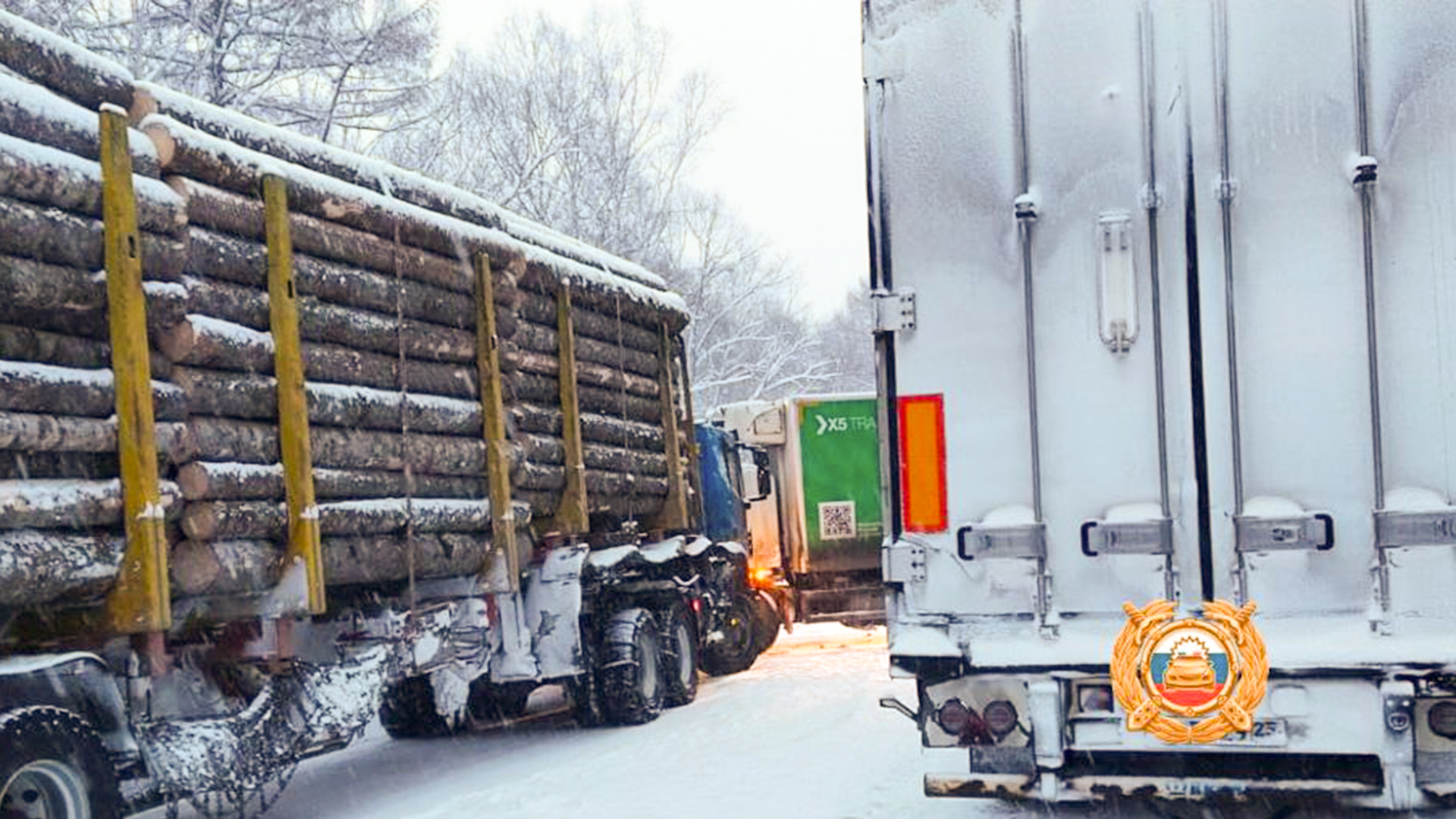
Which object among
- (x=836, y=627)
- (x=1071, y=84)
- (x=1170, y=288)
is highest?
(x=1071, y=84)

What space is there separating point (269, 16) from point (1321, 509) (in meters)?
16.5

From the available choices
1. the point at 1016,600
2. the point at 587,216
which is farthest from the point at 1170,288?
the point at 587,216

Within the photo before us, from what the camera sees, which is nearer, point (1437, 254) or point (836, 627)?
point (1437, 254)

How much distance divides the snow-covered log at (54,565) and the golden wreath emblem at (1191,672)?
4.05m

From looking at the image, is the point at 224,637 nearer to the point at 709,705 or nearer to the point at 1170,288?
the point at 1170,288

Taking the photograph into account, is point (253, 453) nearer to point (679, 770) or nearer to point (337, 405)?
point (337, 405)

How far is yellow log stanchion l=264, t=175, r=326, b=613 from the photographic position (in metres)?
7.73

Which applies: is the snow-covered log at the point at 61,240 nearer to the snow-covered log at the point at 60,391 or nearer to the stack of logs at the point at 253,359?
the stack of logs at the point at 253,359

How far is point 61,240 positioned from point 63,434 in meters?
0.78

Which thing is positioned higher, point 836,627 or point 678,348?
point 678,348

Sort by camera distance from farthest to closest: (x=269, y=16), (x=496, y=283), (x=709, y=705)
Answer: (x=269, y=16) < (x=709, y=705) < (x=496, y=283)

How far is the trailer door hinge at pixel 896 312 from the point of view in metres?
6.28

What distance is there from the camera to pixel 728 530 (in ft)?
50.6

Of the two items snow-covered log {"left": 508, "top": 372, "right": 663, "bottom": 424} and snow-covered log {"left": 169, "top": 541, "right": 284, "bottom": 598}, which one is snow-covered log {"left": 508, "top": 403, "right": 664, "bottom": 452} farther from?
snow-covered log {"left": 169, "top": 541, "right": 284, "bottom": 598}
